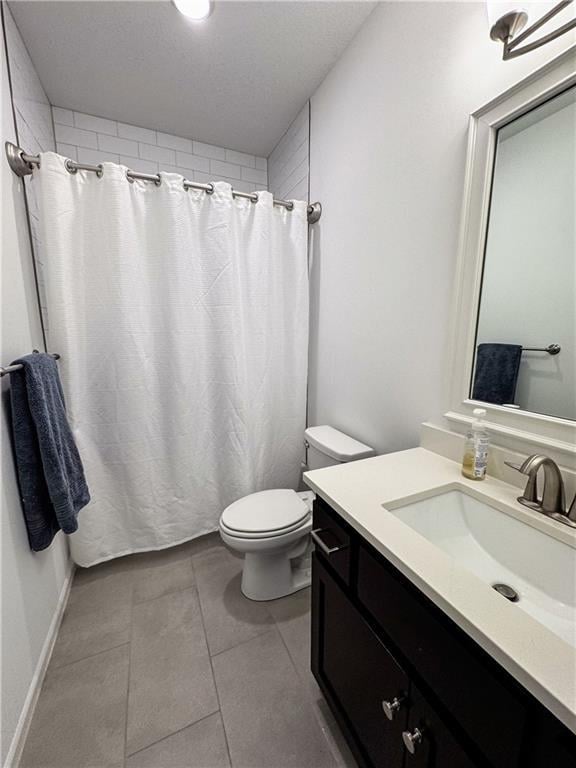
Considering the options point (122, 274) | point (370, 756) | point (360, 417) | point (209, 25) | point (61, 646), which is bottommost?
point (61, 646)

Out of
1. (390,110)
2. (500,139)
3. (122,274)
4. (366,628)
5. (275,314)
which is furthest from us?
(275,314)

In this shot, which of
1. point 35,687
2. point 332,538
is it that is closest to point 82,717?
point 35,687

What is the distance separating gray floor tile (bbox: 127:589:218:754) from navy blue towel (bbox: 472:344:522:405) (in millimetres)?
1381

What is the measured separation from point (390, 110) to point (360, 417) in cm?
126

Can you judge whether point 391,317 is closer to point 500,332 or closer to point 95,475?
point 500,332

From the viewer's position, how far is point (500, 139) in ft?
3.00

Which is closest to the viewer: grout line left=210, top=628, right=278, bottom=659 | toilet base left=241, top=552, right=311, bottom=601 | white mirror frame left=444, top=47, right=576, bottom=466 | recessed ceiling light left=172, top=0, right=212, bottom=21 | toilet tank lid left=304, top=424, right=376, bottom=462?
white mirror frame left=444, top=47, right=576, bottom=466

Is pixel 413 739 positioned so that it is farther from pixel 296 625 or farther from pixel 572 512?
pixel 296 625

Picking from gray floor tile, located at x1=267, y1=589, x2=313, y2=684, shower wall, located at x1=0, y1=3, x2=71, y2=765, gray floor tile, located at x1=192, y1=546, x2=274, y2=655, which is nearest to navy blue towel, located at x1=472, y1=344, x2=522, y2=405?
gray floor tile, located at x1=267, y1=589, x2=313, y2=684

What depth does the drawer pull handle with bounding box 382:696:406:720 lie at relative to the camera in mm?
685

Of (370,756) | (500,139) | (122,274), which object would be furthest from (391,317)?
(370,756)

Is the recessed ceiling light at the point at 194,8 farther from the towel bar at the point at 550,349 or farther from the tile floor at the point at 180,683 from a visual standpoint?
the tile floor at the point at 180,683

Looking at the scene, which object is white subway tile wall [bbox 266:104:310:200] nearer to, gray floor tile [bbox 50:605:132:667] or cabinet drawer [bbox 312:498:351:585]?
cabinet drawer [bbox 312:498:351:585]

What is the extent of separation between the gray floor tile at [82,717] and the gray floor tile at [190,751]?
81 mm
